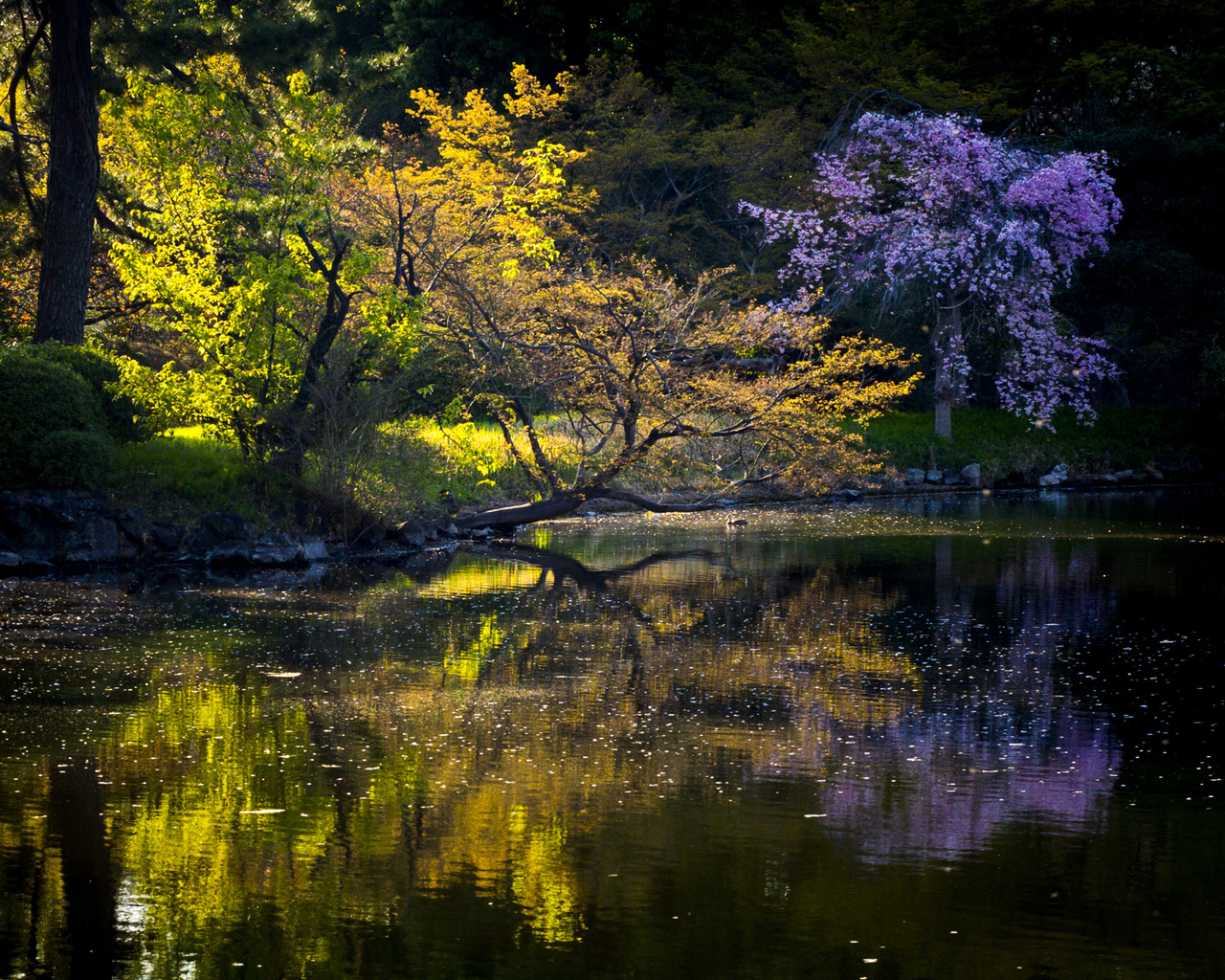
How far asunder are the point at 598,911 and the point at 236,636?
6.84 metres

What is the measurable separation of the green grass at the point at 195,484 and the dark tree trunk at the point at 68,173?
2.44m

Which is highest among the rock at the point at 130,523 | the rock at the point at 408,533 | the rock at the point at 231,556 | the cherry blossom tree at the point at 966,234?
the cherry blossom tree at the point at 966,234

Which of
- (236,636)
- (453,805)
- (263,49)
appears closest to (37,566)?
(236,636)

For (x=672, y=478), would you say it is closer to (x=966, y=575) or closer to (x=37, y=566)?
(x=966, y=575)

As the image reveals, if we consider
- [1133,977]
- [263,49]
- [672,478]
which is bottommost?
[1133,977]

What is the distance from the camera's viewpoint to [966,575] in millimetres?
16234

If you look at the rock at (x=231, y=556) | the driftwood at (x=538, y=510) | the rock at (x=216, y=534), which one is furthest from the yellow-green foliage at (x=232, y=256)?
the driftwood at (x=538, y=510)

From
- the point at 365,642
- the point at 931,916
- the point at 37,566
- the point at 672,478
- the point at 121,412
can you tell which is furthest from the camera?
the point at 672,478

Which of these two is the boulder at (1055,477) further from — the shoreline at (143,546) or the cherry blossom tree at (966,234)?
the shoreline at (143,546)

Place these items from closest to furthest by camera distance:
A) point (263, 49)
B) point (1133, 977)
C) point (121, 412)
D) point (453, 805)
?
point (1133, 977)
point (453, 805)
point (121, 412)
point (263, 49)

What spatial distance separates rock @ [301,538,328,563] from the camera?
17016 millimetres

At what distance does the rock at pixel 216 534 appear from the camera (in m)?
16.6

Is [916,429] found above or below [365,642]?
above

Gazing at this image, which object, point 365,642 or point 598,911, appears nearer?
point 598,911
